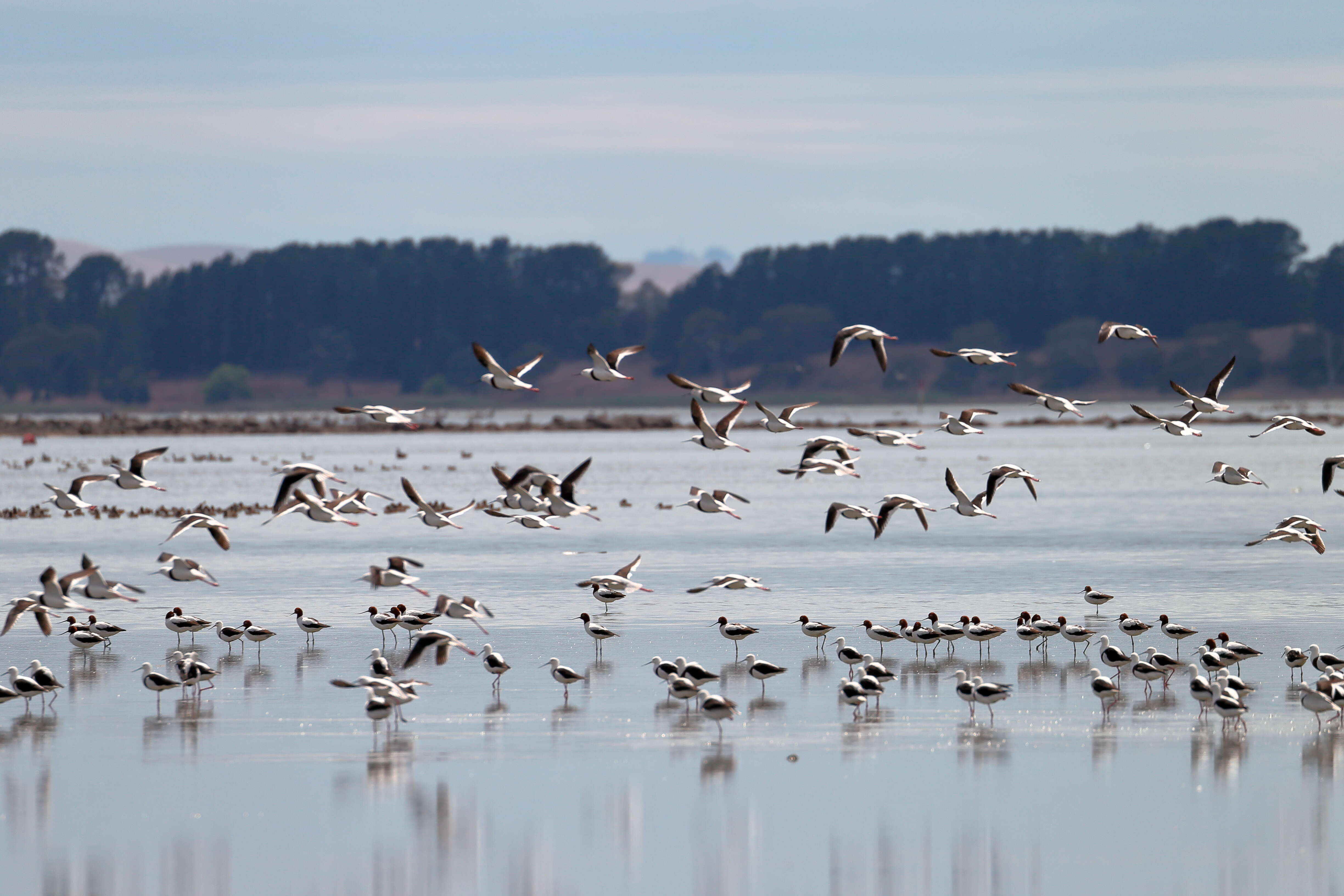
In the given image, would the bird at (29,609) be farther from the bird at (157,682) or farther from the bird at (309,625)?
the bird at (309,625)

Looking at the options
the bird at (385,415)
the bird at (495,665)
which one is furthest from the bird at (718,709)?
the bird at (385,415)

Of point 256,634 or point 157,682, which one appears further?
point 256,634

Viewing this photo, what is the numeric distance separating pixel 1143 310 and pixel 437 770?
15723 centimetres

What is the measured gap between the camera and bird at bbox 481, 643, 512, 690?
16.8 m

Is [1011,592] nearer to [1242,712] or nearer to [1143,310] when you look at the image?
[1242,712]

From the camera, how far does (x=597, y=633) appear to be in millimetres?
18922

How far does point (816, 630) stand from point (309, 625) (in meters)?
5.86

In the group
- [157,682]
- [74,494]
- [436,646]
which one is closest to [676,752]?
[436,646]

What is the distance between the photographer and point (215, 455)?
225 feet

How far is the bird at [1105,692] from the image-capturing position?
51.4 ft

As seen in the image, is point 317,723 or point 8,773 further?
point 317,723

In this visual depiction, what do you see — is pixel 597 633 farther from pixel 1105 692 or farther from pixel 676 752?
pixel 1105 692

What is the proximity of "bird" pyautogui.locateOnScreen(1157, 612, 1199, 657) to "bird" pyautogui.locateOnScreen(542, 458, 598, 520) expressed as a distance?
6583 mm

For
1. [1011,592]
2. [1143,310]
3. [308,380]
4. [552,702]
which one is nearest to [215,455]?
[1011,592]
